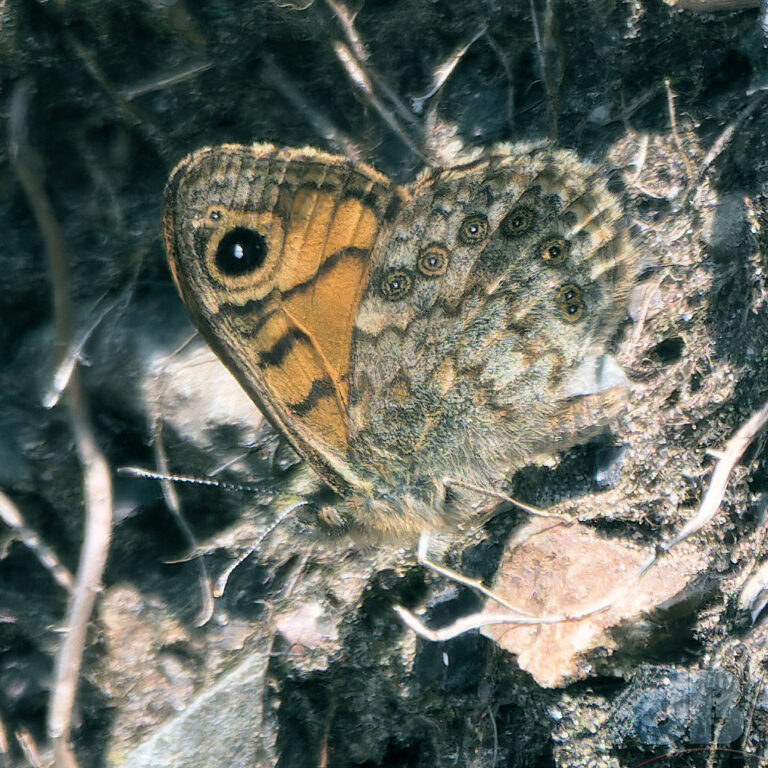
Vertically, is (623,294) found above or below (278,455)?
above

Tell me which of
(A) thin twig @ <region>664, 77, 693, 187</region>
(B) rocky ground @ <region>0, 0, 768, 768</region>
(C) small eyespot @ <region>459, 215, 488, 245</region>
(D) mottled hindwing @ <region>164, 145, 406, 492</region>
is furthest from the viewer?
(A) thin twig @ <region>664, 77, 693, 187</region>

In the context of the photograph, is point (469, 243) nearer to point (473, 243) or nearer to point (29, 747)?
point (473, 243)

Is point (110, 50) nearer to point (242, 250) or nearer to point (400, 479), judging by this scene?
point (242, 250)

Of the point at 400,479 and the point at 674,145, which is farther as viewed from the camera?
the point at 400,479

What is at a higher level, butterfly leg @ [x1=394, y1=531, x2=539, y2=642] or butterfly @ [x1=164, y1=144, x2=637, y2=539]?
butterfly @ [x1=164, y1=144, x2=637, y2=539]

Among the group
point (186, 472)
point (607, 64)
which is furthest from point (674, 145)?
point (186, 472)

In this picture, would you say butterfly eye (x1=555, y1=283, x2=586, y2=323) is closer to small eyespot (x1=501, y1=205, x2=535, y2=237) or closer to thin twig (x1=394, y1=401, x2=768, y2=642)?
small eyespot (x1=501, y1=205, x2=535, y2=237)

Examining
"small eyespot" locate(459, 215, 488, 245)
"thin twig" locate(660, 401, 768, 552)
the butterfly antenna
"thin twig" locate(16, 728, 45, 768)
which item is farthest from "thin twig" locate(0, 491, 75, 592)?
"thin twig" locate(660, 401, 768, 552)

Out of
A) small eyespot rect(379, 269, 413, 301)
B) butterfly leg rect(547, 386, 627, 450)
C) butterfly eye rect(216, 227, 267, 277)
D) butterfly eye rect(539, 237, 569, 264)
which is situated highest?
butterfly eye rect(216, 227, 267, 277)
